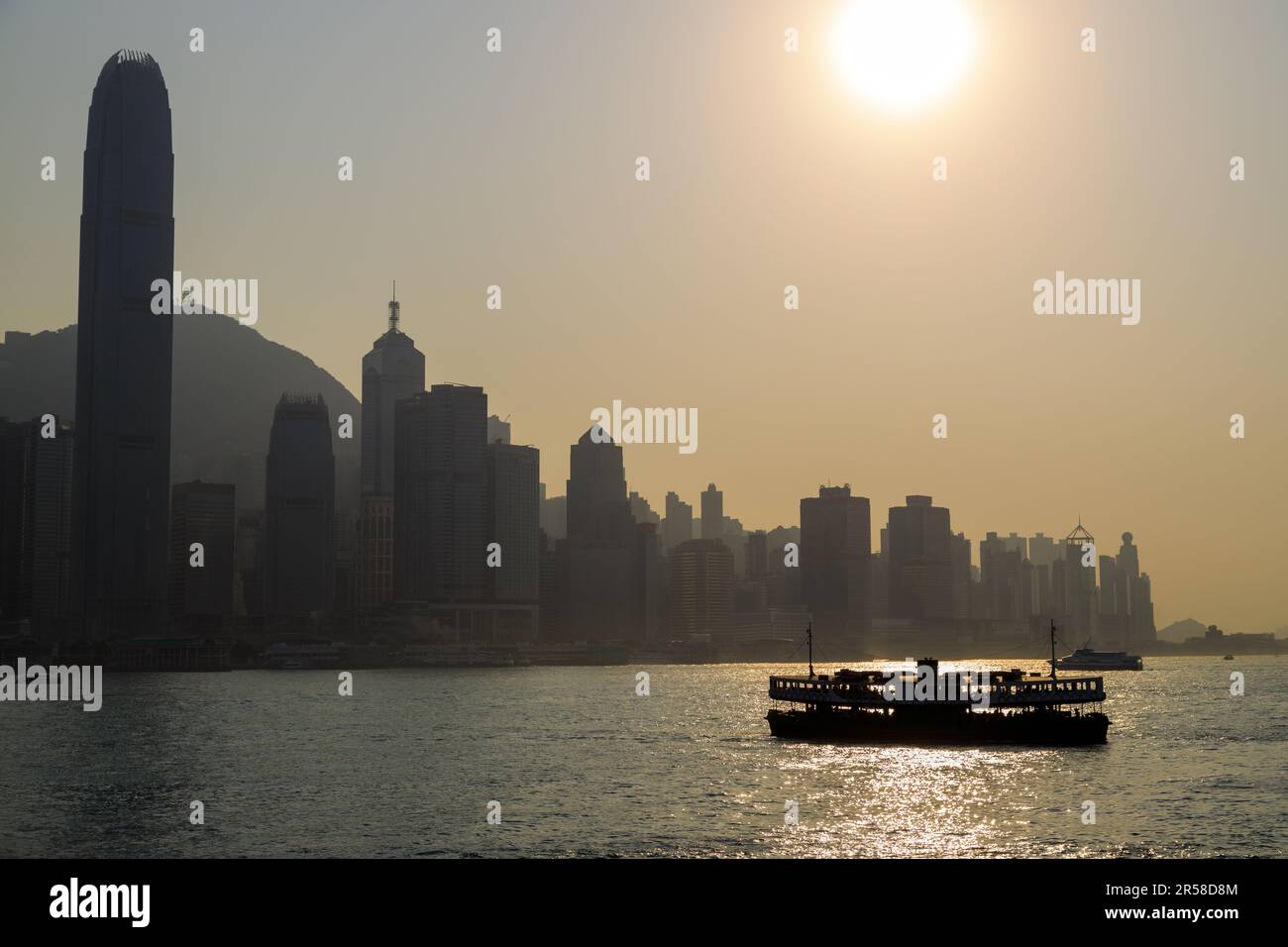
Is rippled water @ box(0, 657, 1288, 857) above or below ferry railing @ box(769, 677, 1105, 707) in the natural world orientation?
below

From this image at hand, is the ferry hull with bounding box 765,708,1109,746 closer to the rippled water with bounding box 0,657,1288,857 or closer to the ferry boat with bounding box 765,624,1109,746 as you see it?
the ferry boat with bounding box 765,624,1109,746

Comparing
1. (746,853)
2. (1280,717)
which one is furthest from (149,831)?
(1280,717)

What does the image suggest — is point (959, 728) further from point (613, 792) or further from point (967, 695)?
point (613, 792)

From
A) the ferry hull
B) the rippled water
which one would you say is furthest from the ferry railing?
the rippled water

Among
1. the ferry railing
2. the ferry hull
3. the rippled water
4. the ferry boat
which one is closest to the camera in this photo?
the rippled water

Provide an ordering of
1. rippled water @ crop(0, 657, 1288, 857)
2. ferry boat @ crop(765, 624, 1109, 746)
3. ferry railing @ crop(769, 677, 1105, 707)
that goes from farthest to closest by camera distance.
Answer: ferry railing @ crop(769, 677, 1105, 707)
ferry boat @ crop(765, 624, 1109, 746)
rippled water @ crop(0, 657, 1288, 857)

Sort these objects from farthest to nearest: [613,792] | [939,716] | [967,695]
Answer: [967,695] → [939,716] → [613,792]

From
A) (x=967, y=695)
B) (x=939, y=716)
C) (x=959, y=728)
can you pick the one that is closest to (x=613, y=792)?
(x=939, y=716)

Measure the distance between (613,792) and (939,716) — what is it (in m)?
46.7

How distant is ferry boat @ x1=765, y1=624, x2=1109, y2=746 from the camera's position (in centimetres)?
11462

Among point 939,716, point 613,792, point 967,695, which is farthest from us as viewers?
point 967,695

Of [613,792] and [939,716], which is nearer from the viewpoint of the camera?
[613,792]

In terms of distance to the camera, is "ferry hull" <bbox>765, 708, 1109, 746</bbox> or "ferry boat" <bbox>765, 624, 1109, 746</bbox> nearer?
"ferry hull" <bbox>765, 708, 1109, 746</bbox>

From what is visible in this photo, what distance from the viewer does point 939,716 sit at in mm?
116062
